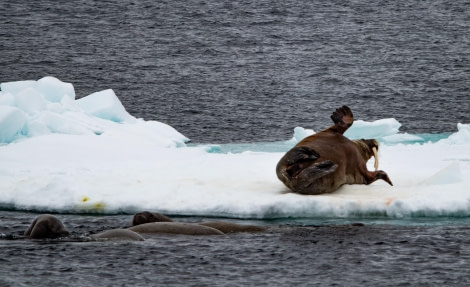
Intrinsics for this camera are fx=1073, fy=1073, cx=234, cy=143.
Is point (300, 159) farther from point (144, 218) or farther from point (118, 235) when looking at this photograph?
point (118, 235)

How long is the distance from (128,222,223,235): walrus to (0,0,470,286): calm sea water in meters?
0.22

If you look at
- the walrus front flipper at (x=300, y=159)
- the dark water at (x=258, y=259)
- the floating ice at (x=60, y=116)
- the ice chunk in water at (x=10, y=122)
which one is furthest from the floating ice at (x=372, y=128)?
the dark water at (x=258, y=259)

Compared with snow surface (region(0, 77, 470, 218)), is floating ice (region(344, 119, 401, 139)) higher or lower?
higher

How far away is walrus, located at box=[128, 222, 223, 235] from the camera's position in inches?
451

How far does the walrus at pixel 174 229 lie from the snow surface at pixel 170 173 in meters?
1.18

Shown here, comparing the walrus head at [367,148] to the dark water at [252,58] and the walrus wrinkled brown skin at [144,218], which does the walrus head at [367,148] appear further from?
the dark water at [252,58]

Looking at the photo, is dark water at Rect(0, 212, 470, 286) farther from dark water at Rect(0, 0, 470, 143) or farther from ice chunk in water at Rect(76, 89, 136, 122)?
dark water at Rect(0, 0, 470, 143)

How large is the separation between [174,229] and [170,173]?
10.4 feet

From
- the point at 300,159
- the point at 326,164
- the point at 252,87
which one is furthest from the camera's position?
the point at 252,87

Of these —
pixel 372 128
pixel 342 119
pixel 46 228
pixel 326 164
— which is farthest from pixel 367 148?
pixel 46 228

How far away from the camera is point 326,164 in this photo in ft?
42.8

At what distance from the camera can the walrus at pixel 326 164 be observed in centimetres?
1298

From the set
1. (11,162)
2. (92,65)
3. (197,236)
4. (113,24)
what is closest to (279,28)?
(113,24)

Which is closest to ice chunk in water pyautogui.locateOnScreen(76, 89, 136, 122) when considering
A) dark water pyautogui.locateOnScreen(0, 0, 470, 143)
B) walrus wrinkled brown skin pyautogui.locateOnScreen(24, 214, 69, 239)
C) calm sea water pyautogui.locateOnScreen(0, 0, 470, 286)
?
calm sea water pyautogui.locateOnScreen(0, 0, 470, 286)
